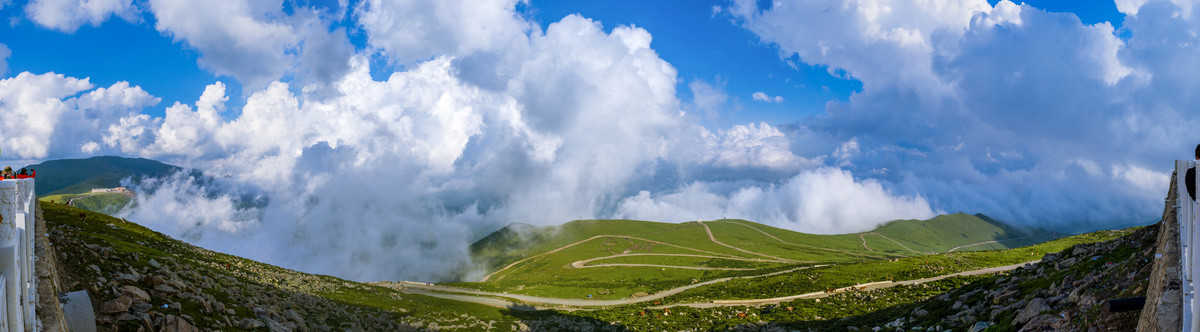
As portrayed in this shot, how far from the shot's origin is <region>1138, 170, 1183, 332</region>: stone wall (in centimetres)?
1187

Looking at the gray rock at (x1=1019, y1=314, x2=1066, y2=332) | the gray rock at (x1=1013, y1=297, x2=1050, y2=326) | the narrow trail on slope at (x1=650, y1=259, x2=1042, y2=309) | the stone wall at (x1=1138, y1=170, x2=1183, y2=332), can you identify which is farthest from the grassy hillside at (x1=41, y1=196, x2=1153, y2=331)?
the stone wall at (x1=1138, y1=170, x2=1183, y2=332)

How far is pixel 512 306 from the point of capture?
7606 cm

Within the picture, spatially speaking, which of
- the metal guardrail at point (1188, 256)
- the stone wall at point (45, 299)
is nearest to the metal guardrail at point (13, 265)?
the stone wall at point (45, 299)

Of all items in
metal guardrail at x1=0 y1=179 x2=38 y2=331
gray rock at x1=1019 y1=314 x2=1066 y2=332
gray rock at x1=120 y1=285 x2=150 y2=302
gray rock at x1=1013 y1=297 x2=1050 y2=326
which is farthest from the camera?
gray rock at x1=1013 y1=297 x2=1050 y2=326

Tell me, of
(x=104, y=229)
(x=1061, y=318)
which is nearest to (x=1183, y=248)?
(x=1061, y=318)

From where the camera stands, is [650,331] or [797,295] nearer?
[650,331]

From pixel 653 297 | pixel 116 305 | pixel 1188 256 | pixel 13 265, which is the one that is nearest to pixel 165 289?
pixel 116 305

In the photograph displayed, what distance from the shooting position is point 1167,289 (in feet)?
41.1

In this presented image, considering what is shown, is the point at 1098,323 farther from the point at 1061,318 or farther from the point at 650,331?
the point at 650,331

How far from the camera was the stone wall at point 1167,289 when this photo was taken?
38.9 feet

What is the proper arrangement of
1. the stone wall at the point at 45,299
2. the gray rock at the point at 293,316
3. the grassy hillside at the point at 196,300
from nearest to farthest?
the stone wall at the point at 45,299, the grassy hillside at the point at 196,300, the gray rock at the point at 293,316

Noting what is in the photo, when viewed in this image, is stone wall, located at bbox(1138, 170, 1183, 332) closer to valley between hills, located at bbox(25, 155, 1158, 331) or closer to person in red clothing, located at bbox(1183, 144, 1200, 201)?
valley between hills, located at bbox(25, 155, 1158, 331)

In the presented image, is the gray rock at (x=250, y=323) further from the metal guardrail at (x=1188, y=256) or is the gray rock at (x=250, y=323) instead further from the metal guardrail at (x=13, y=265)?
the metal guardrail at (x=1188, y=256)

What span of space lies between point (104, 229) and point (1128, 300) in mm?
81606
